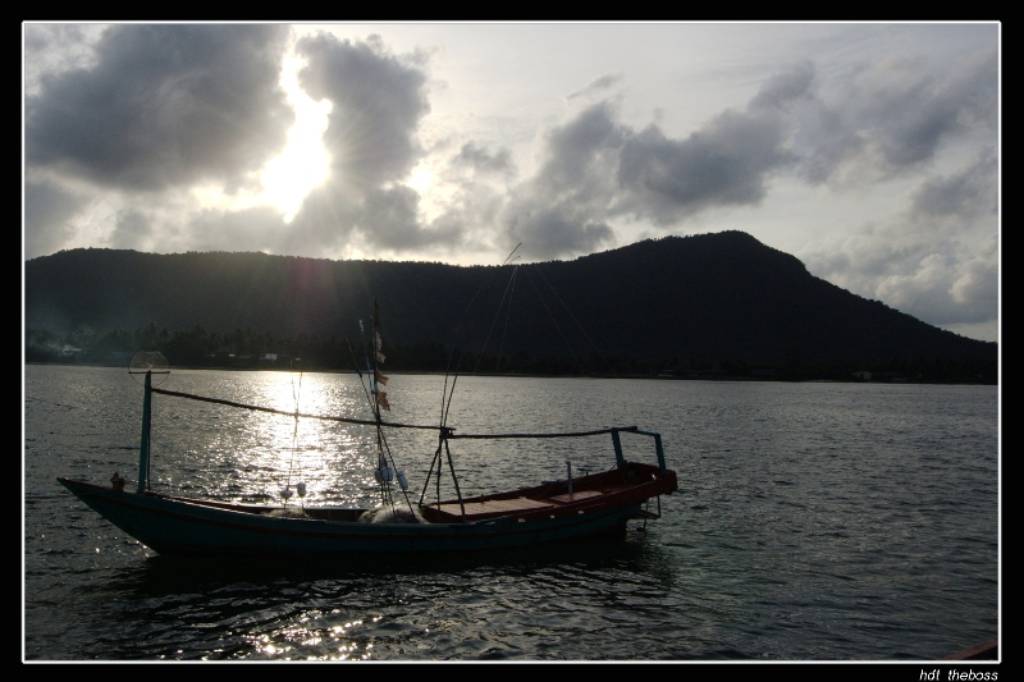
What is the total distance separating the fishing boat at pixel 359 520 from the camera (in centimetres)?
1925

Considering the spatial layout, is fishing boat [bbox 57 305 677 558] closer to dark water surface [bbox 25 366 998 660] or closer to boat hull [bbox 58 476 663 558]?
boat hull [bbox 58 476 663 558]

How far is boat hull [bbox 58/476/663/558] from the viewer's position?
62.8ft

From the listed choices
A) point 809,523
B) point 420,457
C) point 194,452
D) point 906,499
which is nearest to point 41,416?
point 194,452

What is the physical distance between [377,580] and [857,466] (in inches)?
1490

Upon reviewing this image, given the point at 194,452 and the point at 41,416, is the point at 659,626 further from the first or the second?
the point at 41,416

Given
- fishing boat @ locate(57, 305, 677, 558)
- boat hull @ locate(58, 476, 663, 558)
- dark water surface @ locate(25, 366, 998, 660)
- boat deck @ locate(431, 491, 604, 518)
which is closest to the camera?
dark water surface @ locate(25, 366, 998, 660)

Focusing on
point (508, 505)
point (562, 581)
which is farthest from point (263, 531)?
point (562, 581)

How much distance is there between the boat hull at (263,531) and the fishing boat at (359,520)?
0.03 meters

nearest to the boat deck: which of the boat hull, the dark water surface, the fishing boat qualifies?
the fishing boat

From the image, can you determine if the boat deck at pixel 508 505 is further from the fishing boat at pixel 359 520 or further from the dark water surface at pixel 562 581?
the dark water surface at pixel 562 581

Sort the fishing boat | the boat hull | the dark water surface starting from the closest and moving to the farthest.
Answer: the dark water surface → the boat hull → the fishing boat

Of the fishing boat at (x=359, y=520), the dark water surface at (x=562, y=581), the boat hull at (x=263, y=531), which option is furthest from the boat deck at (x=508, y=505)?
the dark water surface at (x=562, y=581)

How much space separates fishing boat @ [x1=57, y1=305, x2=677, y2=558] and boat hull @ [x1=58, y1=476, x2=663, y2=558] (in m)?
0.03

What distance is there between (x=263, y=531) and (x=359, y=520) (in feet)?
9.32
